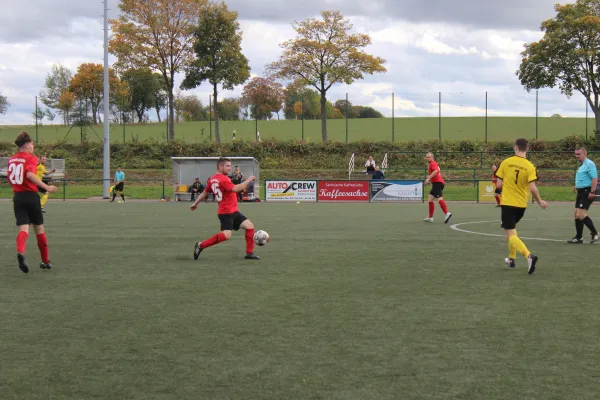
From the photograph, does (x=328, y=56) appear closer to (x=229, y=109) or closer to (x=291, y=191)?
(x=291, y=191)

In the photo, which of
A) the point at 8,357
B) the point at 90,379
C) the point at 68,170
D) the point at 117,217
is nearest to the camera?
the point at 90,379

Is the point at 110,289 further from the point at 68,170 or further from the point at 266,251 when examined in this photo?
the point at 68,170

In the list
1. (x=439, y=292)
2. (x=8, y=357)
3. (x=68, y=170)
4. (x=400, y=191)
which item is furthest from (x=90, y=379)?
(x=68, y=170)

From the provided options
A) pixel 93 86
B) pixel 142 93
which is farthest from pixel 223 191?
pixel 142 93

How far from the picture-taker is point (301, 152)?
52.9 m

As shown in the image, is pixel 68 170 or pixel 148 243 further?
pixel 68 170

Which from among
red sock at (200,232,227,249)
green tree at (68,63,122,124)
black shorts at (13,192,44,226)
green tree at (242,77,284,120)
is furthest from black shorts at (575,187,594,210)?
green tree at (242,77,284,120)

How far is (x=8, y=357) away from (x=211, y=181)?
567 centimetres

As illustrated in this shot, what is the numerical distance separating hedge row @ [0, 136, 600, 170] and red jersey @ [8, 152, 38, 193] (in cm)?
3999

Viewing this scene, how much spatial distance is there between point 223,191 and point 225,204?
0.85 feet

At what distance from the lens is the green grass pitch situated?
472 centimetres

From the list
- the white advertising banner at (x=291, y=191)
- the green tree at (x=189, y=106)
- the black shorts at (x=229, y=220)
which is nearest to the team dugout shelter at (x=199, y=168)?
the white advertising banner at (x=291, y=191)

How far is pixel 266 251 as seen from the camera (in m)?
12.4

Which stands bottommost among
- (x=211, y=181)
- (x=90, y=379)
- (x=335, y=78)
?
(x=90, y=379)
